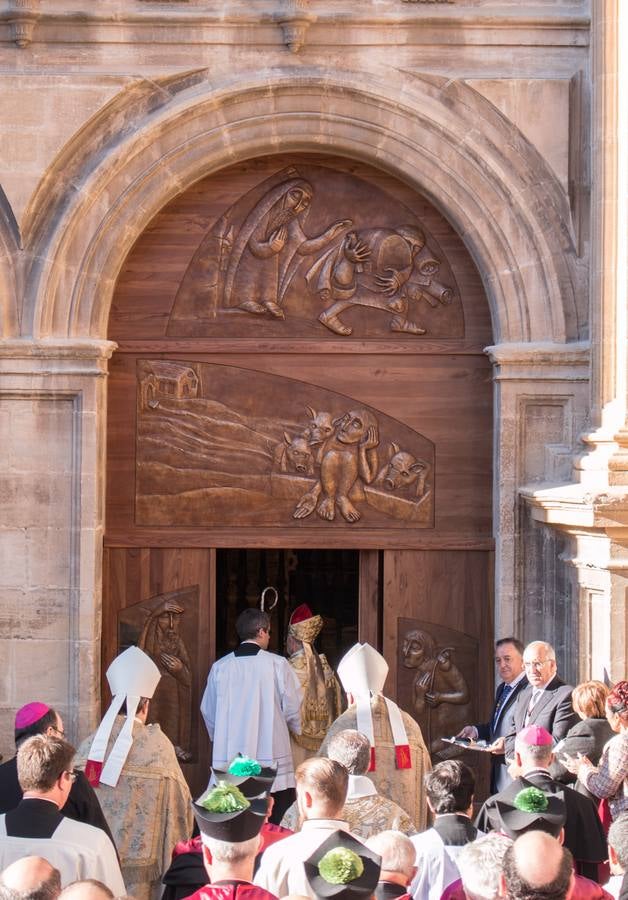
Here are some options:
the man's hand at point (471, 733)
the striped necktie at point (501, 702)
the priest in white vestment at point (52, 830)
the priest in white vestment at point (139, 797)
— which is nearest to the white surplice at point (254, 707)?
the man's hand at point (471, 733)

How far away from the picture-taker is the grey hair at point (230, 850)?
4613mm

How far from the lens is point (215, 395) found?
9.66 m

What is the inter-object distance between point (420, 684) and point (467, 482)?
1.44m

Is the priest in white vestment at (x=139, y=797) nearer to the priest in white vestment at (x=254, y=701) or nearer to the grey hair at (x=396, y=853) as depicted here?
the priest in white vestment at (x=254, y=701)

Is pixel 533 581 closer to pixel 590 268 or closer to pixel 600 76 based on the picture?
pixel 590 268

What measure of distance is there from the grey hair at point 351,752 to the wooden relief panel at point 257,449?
11.7 feet

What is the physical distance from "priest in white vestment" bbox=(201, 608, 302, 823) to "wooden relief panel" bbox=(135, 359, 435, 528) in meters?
1.13

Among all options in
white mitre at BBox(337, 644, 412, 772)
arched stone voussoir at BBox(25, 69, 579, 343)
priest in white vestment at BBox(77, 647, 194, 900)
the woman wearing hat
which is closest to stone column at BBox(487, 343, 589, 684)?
arched stone voussoir at BBox(25, 69, 579, 343)

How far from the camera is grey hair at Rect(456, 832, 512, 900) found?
4.33 meters

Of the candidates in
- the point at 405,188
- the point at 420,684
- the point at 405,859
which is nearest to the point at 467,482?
the point at 420,684

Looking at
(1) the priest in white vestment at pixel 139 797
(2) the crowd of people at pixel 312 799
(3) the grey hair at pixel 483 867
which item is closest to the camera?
(3) the grey hair at pixel 483 867

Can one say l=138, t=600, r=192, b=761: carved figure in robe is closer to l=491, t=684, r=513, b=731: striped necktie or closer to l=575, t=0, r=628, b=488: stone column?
l=491, t=684, r=513, b=731: striped necktie

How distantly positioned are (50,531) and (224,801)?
4.70 meters

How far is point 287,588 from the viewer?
1158cm
